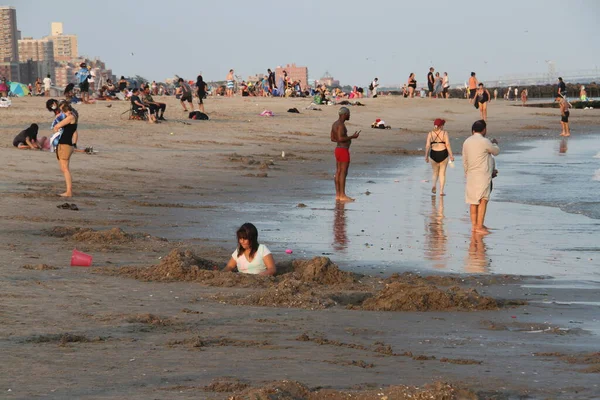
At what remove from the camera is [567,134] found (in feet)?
125

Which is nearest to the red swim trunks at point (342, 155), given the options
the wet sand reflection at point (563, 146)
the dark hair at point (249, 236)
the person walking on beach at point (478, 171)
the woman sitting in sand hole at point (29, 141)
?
the person walking on beach at point (478, 171)

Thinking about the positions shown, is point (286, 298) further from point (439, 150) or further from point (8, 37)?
point (8, 37)

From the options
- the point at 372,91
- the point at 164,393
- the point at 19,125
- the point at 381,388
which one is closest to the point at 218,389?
the point at 164,393

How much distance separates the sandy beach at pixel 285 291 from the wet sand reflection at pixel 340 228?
0.04 meters

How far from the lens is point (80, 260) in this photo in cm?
914

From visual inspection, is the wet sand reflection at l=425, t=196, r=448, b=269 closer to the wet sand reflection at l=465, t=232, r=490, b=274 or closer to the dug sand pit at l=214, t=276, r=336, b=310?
the wet sand reflection at l=465, t=232, r=490, b=274

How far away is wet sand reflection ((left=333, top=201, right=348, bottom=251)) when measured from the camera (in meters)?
11.7

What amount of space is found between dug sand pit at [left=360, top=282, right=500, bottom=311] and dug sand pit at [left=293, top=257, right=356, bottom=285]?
88 cm

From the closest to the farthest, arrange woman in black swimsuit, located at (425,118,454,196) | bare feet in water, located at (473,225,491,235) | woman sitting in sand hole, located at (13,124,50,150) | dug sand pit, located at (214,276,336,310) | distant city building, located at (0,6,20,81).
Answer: dug sand pit, located at (214,276,336,310) → bare feet in water, located at (473,225,491,235) → woman in black swimsuit, located at (425,118,454,196) → woman sitting in sand hole, located at (13,124,50,150) → distant city building, located at (0,6,20,81)

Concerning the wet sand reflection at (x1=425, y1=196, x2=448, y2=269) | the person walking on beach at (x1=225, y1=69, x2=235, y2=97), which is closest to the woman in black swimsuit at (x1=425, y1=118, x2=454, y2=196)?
the wet sand reflection at (x1=425, y1=196, x2=448, y2=269)

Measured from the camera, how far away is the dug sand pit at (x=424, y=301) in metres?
7.89

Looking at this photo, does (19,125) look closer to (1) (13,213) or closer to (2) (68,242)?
(1) (13,213)

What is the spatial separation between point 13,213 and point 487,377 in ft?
26.6

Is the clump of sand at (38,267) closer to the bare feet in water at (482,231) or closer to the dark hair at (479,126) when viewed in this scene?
the bare feet in water at (482,231)
